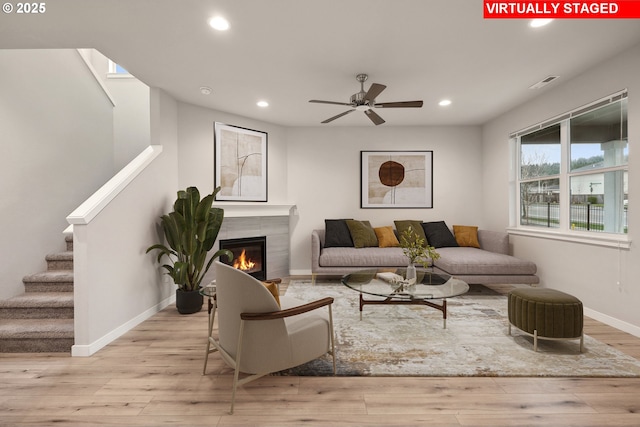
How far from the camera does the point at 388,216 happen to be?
564 cm

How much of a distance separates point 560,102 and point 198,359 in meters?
4.95

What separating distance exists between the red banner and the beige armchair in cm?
253

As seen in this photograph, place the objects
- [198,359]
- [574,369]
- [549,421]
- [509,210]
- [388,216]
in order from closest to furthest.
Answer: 1. [549,421]
2. [574,369]
3. [198,359]
4. [509,210]
5. [388,216]

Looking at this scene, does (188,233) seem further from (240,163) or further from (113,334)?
(240,163)

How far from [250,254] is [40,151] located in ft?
9.51

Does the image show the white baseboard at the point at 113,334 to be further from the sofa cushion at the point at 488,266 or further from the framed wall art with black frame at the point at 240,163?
the sofa cushion at the point at 488,266

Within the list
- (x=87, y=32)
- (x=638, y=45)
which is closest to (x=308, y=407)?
(x=87, y=32)

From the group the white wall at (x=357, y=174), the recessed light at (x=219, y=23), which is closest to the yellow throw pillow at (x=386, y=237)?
the white wall at (x=357, y=174)

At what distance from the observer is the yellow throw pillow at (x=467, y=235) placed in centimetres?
511

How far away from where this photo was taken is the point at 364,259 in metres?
4.65

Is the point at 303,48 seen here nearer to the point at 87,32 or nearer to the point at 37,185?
the point at 87,32

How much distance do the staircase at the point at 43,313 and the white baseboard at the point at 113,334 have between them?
0.57 feet

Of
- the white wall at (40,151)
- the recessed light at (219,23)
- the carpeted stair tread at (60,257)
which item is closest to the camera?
the recessed light at (219,23)

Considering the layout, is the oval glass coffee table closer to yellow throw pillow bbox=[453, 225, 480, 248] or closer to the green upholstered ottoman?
the green upholstered ottoman
